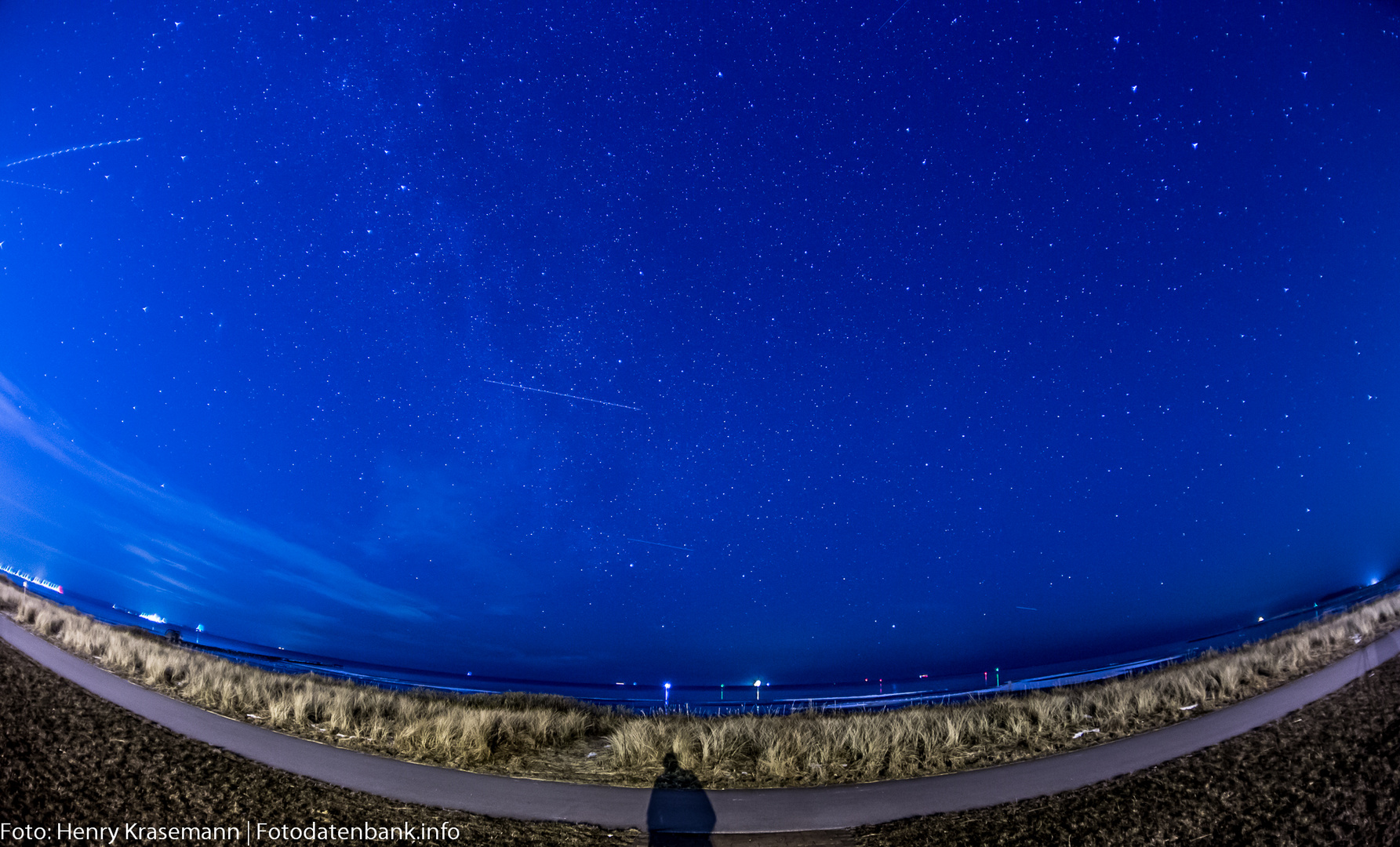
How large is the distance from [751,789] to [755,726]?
3174 mm

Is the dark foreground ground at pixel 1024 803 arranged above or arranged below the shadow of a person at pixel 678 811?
above

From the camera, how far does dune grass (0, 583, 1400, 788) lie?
906 centimetres

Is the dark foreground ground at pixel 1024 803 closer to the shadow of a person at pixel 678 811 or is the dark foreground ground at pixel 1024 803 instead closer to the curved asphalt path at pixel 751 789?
the shadow of a person at pixel 678 811

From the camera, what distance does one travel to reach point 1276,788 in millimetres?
6812

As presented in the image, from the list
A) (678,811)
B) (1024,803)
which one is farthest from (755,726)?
(1024,803)

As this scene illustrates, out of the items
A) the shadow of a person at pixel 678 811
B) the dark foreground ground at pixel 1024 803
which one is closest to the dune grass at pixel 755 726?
the shadow of a person at pixel 678 811

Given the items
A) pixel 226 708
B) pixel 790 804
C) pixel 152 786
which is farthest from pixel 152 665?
pixel 790 804

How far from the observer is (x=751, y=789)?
8289 mm

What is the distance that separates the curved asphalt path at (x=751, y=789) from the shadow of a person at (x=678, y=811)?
0.07ft

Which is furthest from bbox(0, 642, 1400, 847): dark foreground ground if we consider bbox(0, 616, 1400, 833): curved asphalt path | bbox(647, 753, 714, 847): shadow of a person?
bbox(0, 616, 1400, 833): curved asphalt path

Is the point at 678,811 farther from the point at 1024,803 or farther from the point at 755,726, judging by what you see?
the point at 1024,803

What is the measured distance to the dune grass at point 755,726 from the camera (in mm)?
9062

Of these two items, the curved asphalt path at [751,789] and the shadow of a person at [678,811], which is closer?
the shadow of a person at [678,811]

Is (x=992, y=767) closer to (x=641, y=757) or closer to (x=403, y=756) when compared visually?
(x=641, y=757)
